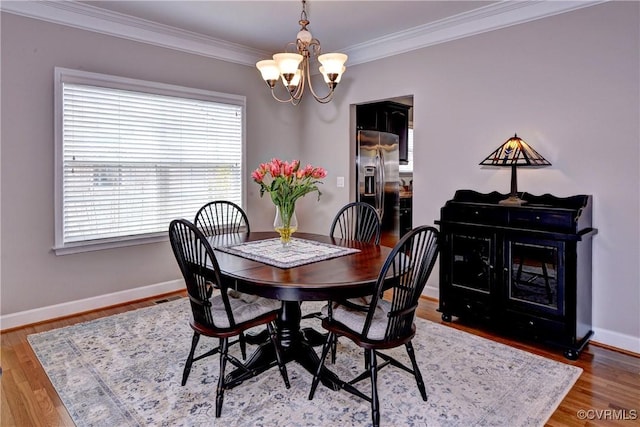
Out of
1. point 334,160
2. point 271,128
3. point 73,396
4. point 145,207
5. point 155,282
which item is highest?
point 271,128

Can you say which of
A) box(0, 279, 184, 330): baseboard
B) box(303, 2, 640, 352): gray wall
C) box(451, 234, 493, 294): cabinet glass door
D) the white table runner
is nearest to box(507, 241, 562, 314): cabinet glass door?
box(451, 234, 493, 294): cabinet glass door

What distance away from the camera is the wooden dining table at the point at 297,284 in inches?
77.3

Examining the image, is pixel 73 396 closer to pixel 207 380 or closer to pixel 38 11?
pixel 207 380

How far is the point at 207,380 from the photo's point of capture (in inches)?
96.0

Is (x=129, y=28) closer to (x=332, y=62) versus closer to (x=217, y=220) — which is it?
(x=217, y=220)

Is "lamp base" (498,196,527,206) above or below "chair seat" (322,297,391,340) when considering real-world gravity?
above

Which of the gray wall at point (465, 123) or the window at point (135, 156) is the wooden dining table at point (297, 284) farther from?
the gray wall at point (465, 123)

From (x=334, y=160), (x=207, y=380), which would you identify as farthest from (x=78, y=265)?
(x=334, y=160)

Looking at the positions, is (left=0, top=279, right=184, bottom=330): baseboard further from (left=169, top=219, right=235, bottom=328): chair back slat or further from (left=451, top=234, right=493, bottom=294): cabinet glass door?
(left=451, top=234, right=493, bottom=294): cabinet glass door

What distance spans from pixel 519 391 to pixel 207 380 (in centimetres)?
181

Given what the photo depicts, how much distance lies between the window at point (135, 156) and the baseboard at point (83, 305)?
→ 0.47 m

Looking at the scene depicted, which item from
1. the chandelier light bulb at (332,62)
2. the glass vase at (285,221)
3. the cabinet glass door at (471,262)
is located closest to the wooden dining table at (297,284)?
the glass vase at (285,221)

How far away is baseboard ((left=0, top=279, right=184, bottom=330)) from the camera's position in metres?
3.31

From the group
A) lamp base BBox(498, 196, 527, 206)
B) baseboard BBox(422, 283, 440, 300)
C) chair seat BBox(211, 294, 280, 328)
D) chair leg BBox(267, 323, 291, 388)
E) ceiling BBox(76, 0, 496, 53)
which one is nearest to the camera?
chair seat BBox(211, 294, 280, 328)
